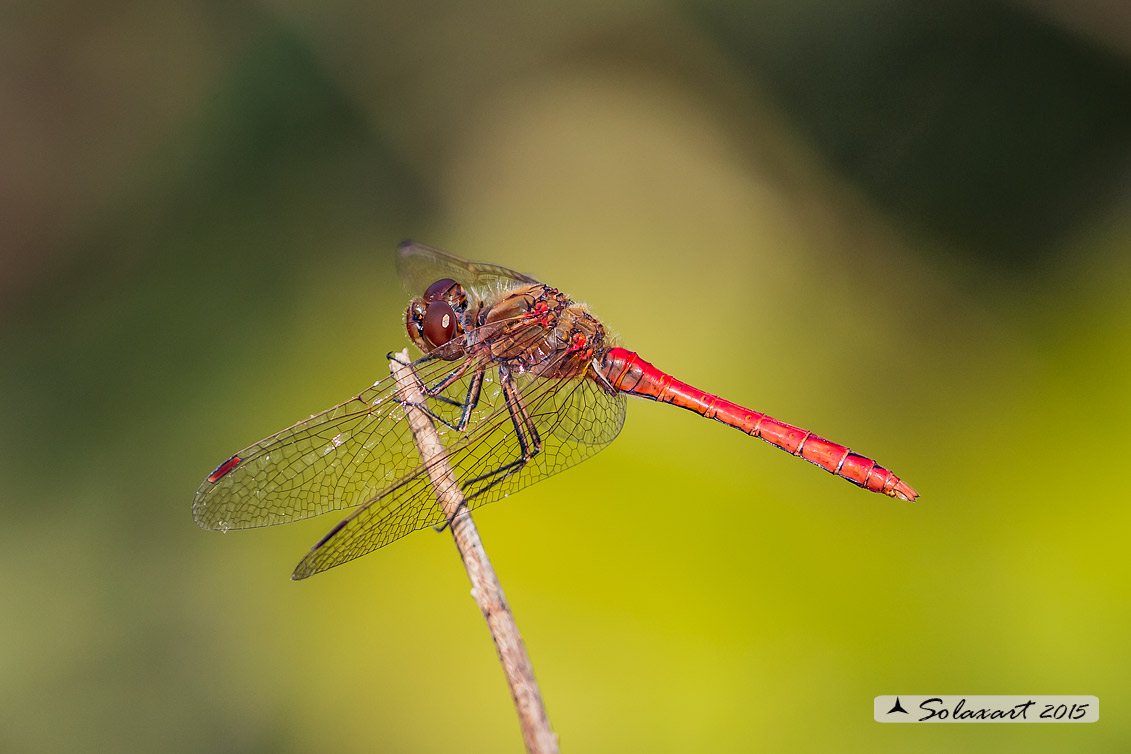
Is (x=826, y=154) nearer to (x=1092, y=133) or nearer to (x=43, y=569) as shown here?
(x=1092, y=133)

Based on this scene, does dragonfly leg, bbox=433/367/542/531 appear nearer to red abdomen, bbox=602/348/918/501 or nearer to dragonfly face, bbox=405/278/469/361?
dragonfly face, bbox=405/278/469/361

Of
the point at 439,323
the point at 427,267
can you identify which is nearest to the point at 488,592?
the point at 439,323

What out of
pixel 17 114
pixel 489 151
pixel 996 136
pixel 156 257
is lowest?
pixel 996 136

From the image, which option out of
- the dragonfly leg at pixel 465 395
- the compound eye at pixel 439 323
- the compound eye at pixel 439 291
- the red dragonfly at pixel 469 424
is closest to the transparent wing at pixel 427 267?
the red dragonfly at pixel 469 424

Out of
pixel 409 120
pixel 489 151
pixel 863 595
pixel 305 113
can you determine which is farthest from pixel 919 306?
pixel 305 113

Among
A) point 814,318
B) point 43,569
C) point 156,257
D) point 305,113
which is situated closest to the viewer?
point 43,569

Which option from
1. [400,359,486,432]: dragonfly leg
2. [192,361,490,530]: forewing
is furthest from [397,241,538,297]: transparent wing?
[192,361,490,530]: forewing
